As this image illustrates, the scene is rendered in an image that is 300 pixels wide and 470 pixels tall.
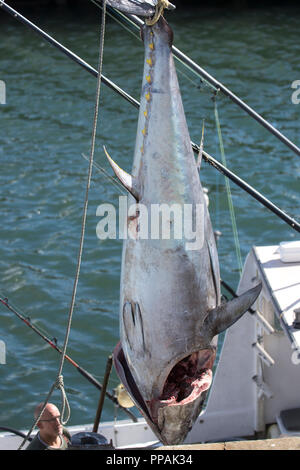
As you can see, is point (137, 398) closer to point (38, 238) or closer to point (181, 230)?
point (181, 230)

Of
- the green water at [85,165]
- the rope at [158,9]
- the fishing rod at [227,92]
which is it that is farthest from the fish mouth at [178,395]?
the green water at [85,165]

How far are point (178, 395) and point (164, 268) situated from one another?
0.61 m

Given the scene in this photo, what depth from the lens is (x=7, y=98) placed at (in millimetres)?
16719

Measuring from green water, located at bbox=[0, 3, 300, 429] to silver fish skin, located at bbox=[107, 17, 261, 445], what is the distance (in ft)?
7.50

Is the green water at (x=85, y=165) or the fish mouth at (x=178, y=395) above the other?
the green water at (x=85, y=165)

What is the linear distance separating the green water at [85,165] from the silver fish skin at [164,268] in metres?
2.29

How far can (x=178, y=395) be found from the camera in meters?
3.37

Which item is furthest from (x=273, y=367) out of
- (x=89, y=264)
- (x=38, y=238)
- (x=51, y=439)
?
(x=38, y=238)

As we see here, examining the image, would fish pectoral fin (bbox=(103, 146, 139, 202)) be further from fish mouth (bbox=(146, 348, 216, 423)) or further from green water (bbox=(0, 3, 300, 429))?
green water (bbox=(0, 3, 300, 429))

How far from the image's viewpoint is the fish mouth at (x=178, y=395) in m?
3.29

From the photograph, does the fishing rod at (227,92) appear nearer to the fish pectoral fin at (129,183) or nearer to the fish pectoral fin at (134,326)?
the fish pectoral fin at (129,183)

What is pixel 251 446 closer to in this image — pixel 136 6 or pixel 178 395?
pixel 178 395

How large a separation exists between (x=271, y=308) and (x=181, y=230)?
3.08m

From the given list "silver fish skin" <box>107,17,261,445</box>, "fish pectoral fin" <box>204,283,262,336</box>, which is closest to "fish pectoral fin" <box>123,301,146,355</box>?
"silver fish skin" <box>107,17,261,445</box>
